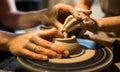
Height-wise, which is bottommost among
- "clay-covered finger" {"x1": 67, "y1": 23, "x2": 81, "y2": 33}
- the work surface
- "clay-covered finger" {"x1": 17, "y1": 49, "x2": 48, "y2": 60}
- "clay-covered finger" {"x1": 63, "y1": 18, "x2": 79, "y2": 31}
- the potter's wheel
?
the work surface

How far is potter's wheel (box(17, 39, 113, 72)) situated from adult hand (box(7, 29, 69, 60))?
0.03m

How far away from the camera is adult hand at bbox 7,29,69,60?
1136mm

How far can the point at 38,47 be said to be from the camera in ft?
3.78

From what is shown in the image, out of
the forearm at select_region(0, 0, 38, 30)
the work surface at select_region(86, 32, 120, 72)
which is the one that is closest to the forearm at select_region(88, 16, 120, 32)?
the work surface at select_region(86, 32, 120, 72)

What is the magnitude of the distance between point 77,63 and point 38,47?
21cm

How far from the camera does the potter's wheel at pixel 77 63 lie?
3.49ft

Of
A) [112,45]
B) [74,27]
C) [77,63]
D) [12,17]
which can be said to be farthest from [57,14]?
[12,17]

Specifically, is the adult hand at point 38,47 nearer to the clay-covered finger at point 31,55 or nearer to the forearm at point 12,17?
the clay-covered finger at point 31,55

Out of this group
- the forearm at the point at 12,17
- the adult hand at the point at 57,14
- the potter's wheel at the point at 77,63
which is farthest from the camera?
the forearm at the point at 12,17

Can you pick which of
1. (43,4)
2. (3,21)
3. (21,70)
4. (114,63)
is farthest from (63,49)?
(43,4)

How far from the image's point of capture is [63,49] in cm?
114

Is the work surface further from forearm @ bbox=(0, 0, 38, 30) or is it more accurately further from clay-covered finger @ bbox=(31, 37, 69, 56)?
forearm @ bbox=(0, 0, 38, 30)

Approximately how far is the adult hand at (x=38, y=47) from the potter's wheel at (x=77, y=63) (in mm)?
30

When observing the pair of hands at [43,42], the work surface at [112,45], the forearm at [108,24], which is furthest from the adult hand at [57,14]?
the work surface at [112,45]
